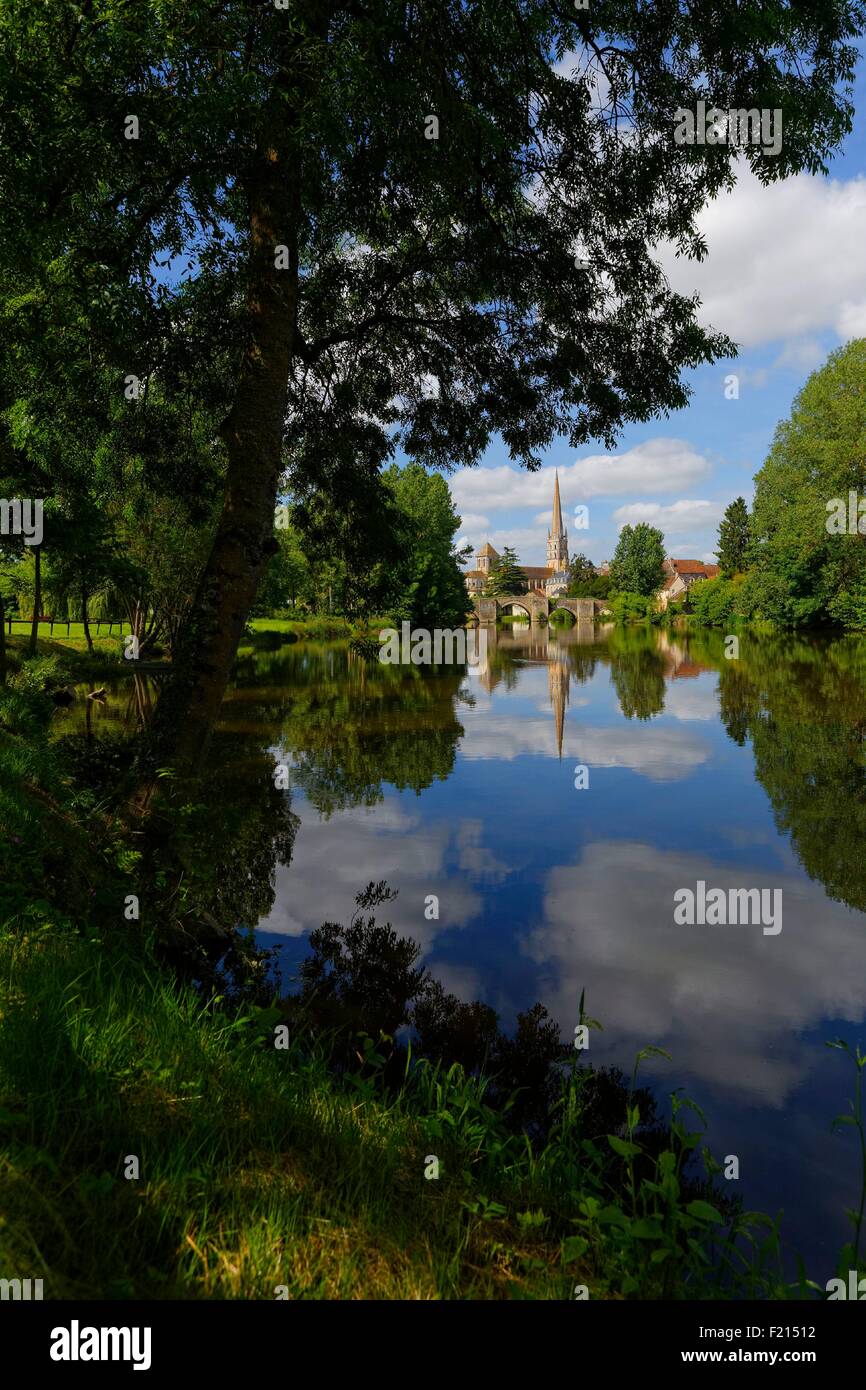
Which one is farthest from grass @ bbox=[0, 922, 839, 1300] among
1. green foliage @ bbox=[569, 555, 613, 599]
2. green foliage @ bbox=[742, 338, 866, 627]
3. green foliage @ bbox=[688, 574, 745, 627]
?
green foliage @ bbox=[569, 555, 613, 599]

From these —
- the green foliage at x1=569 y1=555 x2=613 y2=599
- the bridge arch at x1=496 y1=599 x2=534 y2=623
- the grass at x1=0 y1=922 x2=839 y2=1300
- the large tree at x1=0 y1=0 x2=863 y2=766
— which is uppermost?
the green foliage at x1=569 y1=555 x2=613 y2=599

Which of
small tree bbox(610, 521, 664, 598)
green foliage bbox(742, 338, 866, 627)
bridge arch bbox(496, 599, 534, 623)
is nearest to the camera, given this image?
green foliage bbox(742, 338, 866, 627)

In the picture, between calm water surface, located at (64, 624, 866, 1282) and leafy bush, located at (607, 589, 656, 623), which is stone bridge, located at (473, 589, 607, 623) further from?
calm water surface, located at (64, 624, 866, 1282)

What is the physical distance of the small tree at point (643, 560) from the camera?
131000mm

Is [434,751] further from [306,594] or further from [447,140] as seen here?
[306,594]

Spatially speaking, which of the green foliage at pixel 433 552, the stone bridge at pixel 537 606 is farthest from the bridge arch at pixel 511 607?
the green foliage at pixel 433 552

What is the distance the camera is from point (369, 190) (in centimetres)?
834

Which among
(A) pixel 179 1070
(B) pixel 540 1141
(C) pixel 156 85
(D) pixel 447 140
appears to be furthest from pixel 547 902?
(C) pixel 156 85

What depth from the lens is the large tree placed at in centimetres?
560

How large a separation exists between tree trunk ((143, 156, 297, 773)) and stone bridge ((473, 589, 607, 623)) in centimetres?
12915

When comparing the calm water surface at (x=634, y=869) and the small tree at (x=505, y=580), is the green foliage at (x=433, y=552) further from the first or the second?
the small tree at (x=505, y=580)

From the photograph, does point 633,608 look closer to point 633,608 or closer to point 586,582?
point 633,608

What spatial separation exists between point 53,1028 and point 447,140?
287 inches

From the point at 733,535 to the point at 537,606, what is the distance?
42863 mm
